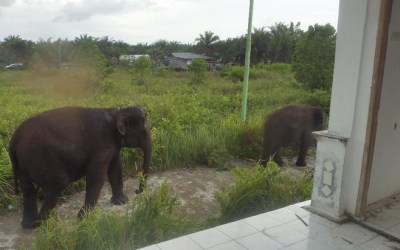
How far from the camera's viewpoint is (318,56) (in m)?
14.2

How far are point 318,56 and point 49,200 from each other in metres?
12.4

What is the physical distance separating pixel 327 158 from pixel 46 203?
2863 millimetres

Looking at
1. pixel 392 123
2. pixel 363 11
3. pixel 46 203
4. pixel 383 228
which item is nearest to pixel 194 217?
pixel 46 203

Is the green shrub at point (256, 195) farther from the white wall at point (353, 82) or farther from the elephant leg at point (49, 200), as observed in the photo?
the elephant leg at point (49, 200)

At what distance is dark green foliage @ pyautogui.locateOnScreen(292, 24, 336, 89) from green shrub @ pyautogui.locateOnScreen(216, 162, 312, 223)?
35.4 feet

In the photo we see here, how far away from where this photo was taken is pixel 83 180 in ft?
16.9

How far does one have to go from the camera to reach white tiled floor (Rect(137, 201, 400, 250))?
271 centimetres

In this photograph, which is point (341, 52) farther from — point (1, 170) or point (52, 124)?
point (1, 170)

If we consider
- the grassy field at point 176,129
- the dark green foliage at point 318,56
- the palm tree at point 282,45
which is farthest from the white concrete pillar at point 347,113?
the palm tree at point 282,45

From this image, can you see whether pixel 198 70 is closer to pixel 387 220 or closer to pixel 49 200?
pixel 49 200

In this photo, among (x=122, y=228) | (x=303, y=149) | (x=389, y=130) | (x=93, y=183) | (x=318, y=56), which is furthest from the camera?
(x=318, y=56)

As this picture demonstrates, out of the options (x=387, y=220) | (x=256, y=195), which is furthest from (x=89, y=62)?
(x=387, y=220)

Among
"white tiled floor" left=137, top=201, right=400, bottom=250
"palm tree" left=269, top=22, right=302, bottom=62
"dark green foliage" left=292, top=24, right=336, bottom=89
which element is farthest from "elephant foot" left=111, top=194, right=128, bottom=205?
"palm tree" left=269, top=22, right=302, bottom=62

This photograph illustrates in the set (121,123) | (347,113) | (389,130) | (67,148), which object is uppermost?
(347,113)
